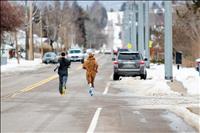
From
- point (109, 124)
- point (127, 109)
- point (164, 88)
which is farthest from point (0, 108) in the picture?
point (164, 88)

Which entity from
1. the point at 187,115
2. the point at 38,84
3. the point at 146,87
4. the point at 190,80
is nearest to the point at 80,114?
the point at 187,115

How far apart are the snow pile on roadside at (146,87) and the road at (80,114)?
94cm

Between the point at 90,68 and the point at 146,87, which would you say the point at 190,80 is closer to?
the point at 146,87

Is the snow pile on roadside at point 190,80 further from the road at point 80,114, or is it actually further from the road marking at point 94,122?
the road marking at point 94,122

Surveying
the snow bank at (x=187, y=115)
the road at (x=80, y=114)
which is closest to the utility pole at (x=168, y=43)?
the road at (x=80, y=114)

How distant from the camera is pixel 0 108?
2223cm

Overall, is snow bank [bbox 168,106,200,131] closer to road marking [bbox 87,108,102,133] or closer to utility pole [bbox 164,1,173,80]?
road marking [bbox 87,108,102,133]

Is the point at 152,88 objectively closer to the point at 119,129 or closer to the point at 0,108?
the point at 0,108

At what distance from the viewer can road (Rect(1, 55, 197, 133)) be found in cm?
1639

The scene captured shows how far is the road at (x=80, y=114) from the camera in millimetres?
16391

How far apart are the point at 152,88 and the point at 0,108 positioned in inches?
346

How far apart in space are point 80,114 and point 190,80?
1074 cm

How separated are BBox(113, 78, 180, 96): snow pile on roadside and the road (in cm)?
94

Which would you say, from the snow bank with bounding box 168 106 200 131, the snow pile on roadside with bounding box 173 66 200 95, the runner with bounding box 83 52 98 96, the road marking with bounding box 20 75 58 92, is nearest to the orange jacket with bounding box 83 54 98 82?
the runner with bounding box 83 52 98 96
